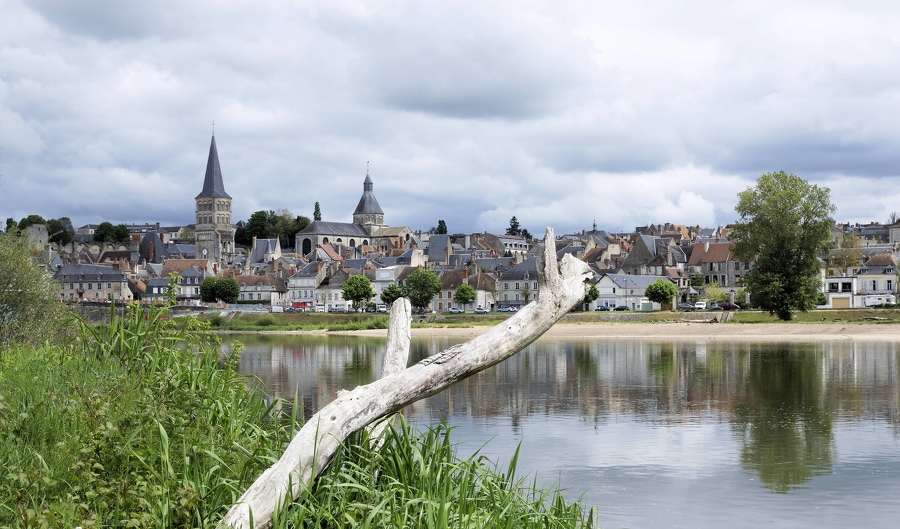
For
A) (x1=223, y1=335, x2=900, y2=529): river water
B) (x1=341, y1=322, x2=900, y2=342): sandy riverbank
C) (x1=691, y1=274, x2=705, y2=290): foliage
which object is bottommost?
(x1=223, y1=335, x2=900, y2=529): river water

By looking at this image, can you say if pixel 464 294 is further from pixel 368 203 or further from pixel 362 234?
pixel 368 203

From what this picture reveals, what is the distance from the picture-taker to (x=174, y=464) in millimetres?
7055

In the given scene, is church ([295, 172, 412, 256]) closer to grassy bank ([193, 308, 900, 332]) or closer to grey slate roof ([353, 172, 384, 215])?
grey slate roof ([353, 172, 384, 215])

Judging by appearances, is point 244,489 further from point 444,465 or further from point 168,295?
point 168,295

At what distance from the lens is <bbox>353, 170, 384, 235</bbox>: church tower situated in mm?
183375

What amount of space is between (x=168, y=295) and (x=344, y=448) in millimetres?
3538

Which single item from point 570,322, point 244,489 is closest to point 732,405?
point 244,489

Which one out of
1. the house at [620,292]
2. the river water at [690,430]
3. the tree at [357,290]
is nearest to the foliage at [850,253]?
the house at [620,292]

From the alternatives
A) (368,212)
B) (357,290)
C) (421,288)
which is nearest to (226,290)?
(357,290)

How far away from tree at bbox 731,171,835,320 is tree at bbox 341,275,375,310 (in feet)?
156

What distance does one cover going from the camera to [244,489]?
675cm

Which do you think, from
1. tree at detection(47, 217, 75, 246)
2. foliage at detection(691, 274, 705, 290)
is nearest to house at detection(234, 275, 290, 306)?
foliage at detection(691, 274, 705, 290)

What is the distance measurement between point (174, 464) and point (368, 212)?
17781 centimetres

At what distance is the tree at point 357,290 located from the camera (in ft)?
320
